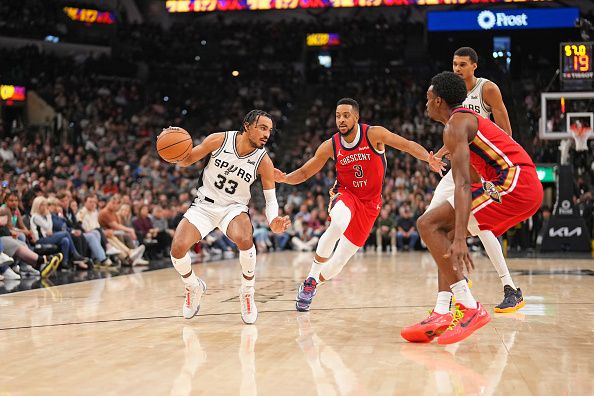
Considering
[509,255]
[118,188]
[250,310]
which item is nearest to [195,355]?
[250,310]

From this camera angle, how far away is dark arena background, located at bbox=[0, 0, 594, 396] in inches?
170

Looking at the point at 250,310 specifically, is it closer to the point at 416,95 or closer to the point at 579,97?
the point at 579,97

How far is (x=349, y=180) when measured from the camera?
22.9 ft

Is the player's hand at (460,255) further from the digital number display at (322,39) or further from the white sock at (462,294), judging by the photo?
the digital number display at (322,39)

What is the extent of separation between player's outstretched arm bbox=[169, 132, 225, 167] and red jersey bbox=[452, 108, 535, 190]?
2.12m

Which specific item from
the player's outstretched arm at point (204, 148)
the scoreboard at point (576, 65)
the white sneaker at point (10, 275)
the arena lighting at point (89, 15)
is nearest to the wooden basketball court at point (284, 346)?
the player's outstretched arm at point (204, 148)

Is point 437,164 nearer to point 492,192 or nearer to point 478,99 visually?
point 478,99

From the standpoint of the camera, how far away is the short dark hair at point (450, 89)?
16.0 feet

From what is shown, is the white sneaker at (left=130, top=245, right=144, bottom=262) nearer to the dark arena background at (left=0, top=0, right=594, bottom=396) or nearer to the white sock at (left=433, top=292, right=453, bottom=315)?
the dark arena background at (left=0, top=0, right=594, bottom=396)

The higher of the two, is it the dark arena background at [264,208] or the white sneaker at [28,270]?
the dark arena background at [264,208]

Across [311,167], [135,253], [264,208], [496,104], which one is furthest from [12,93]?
[496,104]

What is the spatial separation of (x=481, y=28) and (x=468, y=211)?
20182 mm

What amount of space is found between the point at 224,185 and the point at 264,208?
1396 centimetres

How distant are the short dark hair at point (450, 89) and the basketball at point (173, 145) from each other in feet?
6.90
